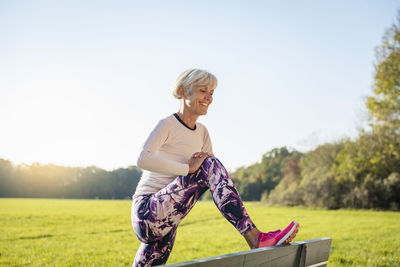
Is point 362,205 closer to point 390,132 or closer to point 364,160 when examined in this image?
point 364,160

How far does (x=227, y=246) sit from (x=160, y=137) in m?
6.46

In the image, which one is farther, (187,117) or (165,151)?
(187,117)

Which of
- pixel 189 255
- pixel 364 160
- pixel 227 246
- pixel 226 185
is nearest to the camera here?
pixel 226 185

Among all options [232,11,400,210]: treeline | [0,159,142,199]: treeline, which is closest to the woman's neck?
[232,11,400,210]: treeline

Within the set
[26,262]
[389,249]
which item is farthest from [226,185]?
[389,249]

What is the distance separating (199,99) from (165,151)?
558 millimetres

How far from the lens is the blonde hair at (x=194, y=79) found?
3.11 metres

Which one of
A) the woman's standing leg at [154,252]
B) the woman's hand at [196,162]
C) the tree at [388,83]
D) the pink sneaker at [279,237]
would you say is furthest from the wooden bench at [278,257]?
the tree at [388,83]

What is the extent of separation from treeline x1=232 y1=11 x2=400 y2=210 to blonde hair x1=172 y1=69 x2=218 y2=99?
21251mm

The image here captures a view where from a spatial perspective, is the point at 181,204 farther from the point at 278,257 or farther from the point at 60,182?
the point at 60,182

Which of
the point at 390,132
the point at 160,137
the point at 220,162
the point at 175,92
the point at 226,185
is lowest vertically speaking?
the point at 226,185

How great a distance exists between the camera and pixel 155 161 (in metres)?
2.71

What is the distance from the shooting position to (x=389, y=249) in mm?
7336

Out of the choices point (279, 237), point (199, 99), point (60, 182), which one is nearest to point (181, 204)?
point (279, 237)
